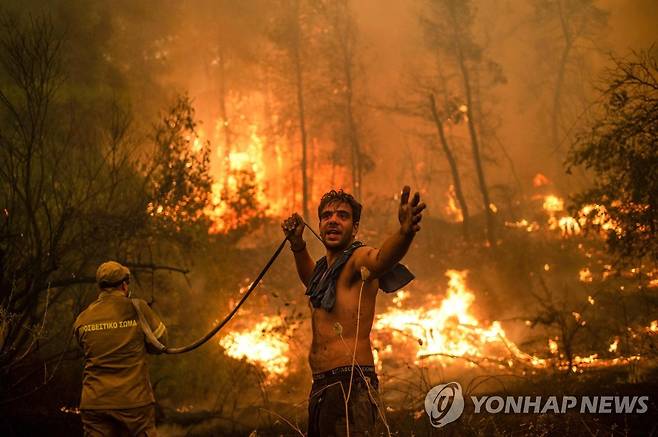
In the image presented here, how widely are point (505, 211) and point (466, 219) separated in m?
6.35

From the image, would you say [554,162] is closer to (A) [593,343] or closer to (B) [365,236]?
(B) [365,236]

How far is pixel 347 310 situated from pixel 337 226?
0.65m

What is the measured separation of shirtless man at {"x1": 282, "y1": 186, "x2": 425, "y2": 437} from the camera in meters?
3.01

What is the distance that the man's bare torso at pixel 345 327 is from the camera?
3.23 metres

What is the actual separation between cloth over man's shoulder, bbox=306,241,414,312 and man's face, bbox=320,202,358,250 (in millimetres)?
95

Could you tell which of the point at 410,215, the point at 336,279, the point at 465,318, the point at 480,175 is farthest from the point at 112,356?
the point at 480,175

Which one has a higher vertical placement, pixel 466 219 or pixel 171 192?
pixel 466 219

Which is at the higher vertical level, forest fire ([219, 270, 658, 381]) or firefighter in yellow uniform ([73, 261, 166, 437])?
forest fire ([219, 270, 658, 381])

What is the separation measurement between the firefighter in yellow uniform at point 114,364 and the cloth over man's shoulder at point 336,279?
2025 mm

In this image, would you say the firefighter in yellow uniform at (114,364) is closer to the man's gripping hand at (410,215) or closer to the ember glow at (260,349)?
the man's gripping hand at (410,215)

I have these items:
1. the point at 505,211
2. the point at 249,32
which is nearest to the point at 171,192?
the point at 505,211

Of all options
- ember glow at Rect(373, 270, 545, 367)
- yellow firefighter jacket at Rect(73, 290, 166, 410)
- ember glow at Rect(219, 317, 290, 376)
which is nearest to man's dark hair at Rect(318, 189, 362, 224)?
yellow firefighter jacket at Rect(73, 290, 166, 410)

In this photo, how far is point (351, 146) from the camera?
29.4 metres

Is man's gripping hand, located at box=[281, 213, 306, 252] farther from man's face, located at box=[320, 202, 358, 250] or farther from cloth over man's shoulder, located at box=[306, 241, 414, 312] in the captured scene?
cloth over man's shoulder, located at box=[306, 241, 414, 312]
